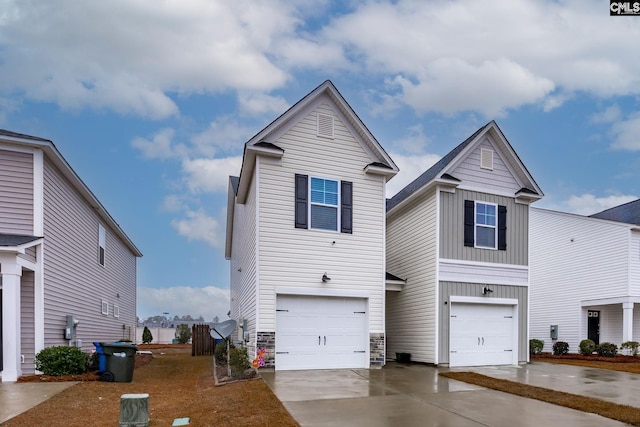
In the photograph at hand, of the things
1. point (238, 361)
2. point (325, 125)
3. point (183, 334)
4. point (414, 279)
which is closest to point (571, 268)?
point (414, 279)

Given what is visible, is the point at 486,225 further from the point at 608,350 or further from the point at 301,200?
the point at 608,350

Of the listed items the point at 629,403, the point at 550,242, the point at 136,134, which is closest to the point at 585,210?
the point at 550,242

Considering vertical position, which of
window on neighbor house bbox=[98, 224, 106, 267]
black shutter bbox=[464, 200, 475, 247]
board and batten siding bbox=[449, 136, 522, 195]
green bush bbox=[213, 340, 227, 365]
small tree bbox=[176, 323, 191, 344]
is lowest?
small tree bbox=[176, 323, 191, 344]

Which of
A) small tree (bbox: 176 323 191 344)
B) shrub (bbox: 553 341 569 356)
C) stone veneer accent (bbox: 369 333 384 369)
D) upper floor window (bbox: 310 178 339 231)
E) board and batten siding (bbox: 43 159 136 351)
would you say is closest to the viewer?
board and batten siding (bbox: 43 159 136 351)

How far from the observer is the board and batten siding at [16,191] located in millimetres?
12203

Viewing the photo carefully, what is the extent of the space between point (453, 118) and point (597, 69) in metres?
6.12

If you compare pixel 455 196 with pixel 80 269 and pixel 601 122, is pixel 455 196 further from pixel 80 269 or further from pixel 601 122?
pixel 80 269

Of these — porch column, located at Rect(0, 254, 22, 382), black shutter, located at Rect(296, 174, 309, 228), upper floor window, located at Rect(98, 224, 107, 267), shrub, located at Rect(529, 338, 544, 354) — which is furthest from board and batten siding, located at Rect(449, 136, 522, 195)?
upper floor window, located at Rect(98, 224, 107, 267)

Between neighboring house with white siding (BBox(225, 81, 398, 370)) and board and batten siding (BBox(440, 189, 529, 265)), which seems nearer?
neighboring house with white siding (BBox(225, 81, 398, 370))

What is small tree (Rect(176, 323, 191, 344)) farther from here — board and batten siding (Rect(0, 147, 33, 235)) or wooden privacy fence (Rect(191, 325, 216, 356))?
board and batten siding (Rect(0, 147, 33, 235))

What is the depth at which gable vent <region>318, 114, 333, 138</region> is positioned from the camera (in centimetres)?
1423

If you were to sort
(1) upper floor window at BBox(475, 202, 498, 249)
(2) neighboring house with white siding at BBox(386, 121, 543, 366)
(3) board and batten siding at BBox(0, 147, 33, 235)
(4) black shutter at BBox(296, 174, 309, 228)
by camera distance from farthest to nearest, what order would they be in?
(1) upper floor window at BBox(475, 202, 498, 249), (2) neighboring house with white siding at BBox(386, 121, 543, 366), (4) black shutter at BBox(296, 174, 309, 228), (3) board and batten siding at BBox(0, 147, 33, 235)

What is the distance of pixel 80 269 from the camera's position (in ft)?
53.2

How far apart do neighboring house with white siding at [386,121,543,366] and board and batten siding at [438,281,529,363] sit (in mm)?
32
